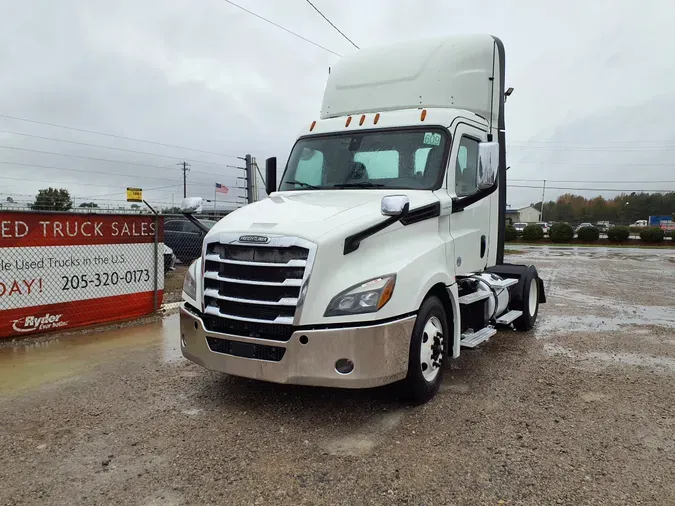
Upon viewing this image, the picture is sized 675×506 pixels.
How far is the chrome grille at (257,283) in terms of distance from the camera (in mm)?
3832

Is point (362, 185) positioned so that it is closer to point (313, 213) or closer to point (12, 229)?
point (313, 213)

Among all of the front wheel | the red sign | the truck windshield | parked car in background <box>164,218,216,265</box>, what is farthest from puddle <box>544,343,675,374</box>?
parked car in background <box>164,218,216,265</box>

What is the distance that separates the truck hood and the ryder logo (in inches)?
152

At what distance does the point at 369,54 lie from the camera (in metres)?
6.37

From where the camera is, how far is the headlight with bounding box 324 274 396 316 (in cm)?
376

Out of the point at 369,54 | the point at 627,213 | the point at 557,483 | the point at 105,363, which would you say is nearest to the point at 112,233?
the point at 105,363

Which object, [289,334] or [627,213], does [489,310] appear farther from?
[627,213]

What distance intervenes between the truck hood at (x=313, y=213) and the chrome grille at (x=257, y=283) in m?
0.14

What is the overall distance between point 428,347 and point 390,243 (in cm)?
99

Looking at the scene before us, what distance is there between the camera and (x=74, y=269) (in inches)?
280

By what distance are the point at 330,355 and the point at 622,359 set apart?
4.17 metres

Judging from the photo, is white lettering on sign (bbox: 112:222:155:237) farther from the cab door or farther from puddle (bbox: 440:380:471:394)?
puddle (bbox: 440:380:471:394)

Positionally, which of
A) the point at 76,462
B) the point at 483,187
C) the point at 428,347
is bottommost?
the point at 76,462

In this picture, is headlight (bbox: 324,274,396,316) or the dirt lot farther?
headlight (bbox: 324,274,396,316)
